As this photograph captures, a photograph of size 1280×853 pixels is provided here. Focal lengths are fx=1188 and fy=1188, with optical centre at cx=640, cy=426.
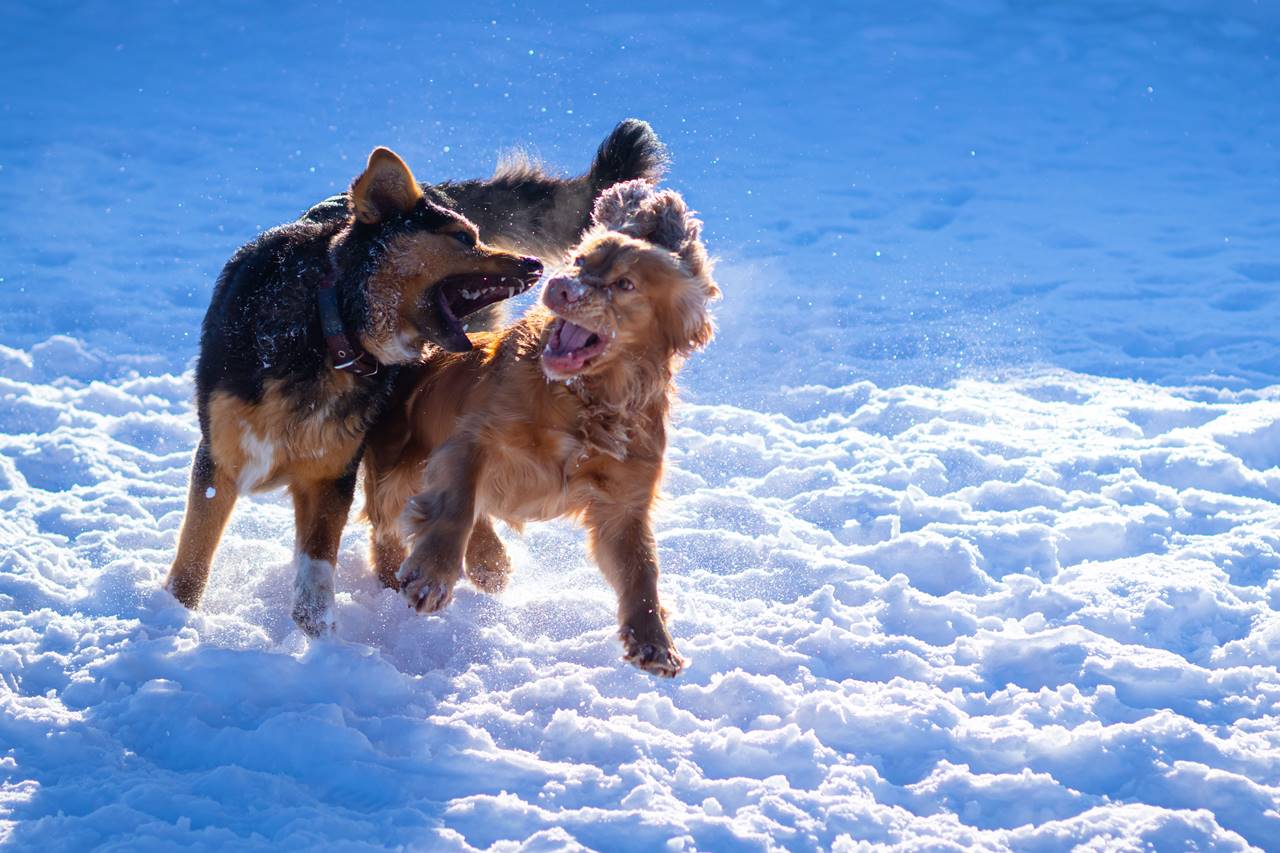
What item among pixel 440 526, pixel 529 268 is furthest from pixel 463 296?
pixel 440 526

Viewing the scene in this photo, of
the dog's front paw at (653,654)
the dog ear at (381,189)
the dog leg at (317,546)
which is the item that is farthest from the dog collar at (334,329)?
the dog's front paw at (653,654)

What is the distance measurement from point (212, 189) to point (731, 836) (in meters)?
8.55

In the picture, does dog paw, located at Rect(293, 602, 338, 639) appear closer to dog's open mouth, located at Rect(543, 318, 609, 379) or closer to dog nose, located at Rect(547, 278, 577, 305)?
dog's open mouth, located at Rect(543, 318, 609, 379)

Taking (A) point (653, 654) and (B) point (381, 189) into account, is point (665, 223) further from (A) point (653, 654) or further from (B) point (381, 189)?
(A) point (653, 654)

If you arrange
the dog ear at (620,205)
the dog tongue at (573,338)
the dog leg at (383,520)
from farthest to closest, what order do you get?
1. the dog leg at (383,520)
2. the dog ear at (620,205)
3. the dog tongue at (573,338)


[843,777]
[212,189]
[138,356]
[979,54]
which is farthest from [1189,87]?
[843,777]

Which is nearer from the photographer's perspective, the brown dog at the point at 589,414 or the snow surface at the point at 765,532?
the snow surface at the point at 765,532

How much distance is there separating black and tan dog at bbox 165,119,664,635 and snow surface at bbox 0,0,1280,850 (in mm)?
311

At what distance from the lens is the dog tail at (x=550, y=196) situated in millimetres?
4582

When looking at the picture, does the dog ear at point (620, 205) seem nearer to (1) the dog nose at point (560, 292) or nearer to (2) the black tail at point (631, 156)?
(1) the dog nose at point (560, 292)

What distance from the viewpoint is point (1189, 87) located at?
42.6 feet

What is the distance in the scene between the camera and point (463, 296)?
12.9ft

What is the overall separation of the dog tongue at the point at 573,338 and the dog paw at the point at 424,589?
2.43 feet

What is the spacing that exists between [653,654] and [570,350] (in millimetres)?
887
